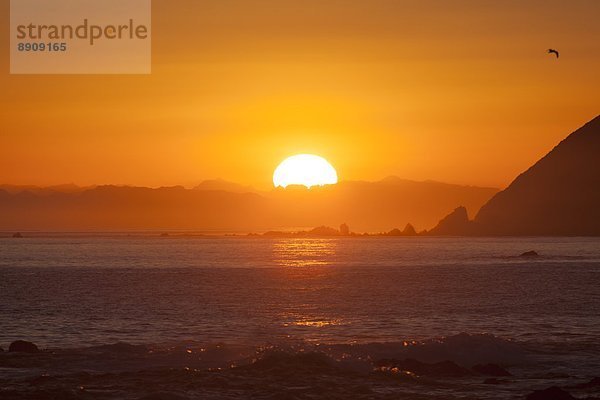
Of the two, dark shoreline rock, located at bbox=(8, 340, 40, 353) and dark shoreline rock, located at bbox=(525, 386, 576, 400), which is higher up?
dark shoreline rock, located at bbox=(8, 340, 40, 353)

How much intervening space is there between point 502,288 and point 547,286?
806 cm

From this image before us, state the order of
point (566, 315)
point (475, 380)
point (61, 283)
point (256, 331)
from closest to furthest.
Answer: point (475, 380), point (256, 331), point (566, 315), point (61, 283)

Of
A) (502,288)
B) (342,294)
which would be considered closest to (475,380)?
(342,294)

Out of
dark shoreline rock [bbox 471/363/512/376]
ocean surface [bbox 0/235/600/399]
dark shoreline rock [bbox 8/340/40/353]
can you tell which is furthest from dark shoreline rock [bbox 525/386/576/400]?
dark shoreline rock [bbox 8/340/40/353]

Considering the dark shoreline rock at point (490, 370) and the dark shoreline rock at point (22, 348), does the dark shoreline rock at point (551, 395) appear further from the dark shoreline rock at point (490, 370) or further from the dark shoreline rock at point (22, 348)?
the dark shoreline rock at point (22, 348)

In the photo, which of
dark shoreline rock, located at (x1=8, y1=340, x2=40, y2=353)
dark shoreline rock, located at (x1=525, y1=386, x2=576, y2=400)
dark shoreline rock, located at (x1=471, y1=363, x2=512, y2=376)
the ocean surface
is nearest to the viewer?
dark shoreline rock, located at (x1=525, y1=386, x2=576, y2=400)

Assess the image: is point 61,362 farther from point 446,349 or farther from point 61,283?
point 61,283

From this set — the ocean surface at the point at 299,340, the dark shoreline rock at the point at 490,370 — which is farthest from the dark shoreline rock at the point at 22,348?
the dark shoreline rock at the point at 490,370

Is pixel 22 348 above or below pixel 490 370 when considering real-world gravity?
above

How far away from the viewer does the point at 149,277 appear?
12519 cm

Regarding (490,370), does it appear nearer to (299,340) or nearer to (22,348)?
(299,340)

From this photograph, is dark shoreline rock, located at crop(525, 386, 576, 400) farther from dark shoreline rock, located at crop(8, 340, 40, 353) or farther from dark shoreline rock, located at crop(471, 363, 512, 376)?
dark shoreline rock, located at crop(8, 340, 40, 353)

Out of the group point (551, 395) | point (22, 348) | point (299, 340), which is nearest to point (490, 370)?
point (551, 395)

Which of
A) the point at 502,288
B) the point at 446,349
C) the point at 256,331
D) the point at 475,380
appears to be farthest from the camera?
the point at 502,288
